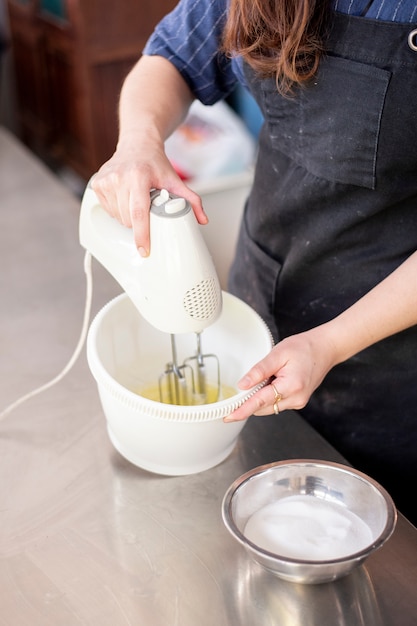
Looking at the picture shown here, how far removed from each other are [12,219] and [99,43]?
1.48 m

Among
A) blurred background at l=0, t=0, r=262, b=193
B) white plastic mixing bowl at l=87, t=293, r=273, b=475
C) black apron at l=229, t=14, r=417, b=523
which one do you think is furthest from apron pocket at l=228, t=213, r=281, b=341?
blurred background at l=0, t=0, r=262, b=193

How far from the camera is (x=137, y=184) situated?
0.97 m

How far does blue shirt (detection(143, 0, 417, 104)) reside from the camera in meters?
1.16

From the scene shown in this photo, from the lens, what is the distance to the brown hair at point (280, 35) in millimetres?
973

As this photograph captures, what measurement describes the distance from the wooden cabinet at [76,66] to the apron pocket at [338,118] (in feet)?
6.60

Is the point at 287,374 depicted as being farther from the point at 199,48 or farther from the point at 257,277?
the point at 199,48

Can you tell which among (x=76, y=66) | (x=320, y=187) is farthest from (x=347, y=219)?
(x=76, y=66)

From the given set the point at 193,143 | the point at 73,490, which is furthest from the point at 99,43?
the point at 73,490

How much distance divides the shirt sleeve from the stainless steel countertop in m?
0.47

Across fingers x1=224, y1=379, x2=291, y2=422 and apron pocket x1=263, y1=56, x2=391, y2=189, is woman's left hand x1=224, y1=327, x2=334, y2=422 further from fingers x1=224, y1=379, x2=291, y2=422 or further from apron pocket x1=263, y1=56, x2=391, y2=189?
apron pocket x1=263, y1=56, x2=391, y2=189

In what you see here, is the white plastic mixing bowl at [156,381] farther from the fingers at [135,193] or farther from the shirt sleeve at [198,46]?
the shirt sleeve at [198,46]

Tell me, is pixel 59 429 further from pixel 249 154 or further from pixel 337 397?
pixel 249 154

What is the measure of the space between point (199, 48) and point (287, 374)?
0.57 metres

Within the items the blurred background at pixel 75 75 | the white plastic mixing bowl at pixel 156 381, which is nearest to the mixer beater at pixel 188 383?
the white plastic mixing bowl at pixel 156 381
